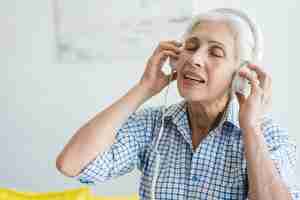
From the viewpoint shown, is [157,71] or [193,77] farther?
[157,71]

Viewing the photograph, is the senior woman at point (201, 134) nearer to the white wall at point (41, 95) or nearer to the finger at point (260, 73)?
the finger at point (260, 73)

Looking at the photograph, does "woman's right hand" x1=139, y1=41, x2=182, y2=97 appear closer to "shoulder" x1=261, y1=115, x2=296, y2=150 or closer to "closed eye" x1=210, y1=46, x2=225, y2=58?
"closed eye" x1=210, y1=46, x2=225, y2=58

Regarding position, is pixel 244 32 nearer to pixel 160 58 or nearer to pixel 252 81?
pixel 252 81

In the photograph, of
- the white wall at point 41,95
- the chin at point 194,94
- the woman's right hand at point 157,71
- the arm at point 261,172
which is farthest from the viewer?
the white wall at point 41,95

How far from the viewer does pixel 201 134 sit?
126cm

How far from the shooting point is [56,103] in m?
2.22

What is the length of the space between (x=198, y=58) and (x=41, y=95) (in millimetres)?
1281

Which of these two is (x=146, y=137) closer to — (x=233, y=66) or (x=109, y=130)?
(x=109, y=130)

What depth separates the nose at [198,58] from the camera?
1.17 metres

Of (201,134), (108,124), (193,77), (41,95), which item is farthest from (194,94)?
(41,95)

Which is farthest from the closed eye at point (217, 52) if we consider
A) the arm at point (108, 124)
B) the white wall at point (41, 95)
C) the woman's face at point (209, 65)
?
the white wall at point (41, 95)

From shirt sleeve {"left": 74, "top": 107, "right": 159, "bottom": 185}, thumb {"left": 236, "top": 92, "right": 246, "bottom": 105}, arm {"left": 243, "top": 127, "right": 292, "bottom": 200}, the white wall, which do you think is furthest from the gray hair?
the white wall

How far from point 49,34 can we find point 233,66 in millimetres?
1278

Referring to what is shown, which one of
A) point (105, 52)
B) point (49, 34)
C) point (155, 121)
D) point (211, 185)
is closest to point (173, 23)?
point (105, 52)
